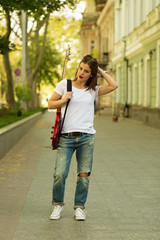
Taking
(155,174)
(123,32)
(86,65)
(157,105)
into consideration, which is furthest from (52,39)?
(86,65)

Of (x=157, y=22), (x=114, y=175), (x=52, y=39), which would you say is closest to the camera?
(x=114, y=175)

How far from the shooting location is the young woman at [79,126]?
5.81m

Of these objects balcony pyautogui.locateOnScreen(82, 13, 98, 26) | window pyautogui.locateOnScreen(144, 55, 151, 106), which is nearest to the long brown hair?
window pyautogui.locateOnScreen(144, 55, 151, 106)

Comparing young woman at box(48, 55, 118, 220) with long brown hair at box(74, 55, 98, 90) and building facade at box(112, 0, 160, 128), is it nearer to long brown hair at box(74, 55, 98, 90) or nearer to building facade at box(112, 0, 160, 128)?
long brown hair at box(74, 55, 98, 90)

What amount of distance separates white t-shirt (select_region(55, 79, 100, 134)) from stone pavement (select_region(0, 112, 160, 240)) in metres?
0.97

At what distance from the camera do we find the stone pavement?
5418mm

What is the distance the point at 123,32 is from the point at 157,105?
43.0 feet

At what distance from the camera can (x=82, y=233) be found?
211 inches

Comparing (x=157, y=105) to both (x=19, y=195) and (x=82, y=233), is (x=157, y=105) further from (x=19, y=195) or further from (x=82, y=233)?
(x=82, y=233)

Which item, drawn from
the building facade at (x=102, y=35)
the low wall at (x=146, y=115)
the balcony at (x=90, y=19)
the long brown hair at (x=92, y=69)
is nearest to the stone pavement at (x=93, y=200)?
the long brown hair at (x=92, y=69)

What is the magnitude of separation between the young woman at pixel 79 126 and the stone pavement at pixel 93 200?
0.34 meters

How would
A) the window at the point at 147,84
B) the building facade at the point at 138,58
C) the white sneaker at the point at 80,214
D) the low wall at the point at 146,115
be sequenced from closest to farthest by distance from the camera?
the white sneaker at the point at 80,214 < the low wall at the point at 146,115 < the building facade at the point at 138,58 < the window at the point at 147,84

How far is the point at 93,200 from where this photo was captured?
707cm

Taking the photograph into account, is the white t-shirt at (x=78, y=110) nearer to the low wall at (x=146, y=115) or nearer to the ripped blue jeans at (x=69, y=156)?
the ripped blue jeans at (x=69, y=156)
